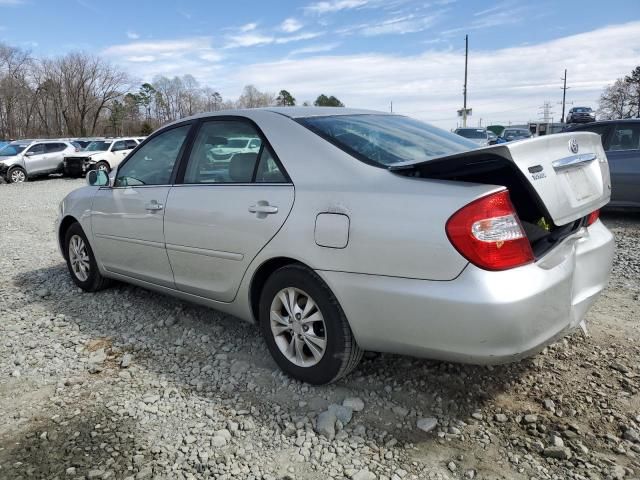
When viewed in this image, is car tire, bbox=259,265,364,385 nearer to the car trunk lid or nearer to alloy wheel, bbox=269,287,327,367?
alloy wheel, bbox=269,287,327,367

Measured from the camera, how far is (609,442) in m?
2.40

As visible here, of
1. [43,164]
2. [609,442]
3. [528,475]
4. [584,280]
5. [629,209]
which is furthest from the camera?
[43,164]

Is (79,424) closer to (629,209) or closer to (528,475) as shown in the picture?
(528,475)

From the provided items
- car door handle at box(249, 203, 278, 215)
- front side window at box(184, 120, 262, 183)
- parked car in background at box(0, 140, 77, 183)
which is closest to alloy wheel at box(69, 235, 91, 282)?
front side window at box(184, 120, 262, 183)

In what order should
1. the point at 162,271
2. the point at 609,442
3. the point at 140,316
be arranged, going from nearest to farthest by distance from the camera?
the point at 609,442 < the point at 162,271 < the point at 140,316

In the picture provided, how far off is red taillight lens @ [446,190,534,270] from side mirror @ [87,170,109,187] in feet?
10.7

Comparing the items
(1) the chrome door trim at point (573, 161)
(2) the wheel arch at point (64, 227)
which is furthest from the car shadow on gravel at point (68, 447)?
(2) the wheel arch at point (64, 227)

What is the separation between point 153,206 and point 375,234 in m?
1.99

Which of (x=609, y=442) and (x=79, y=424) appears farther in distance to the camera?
(x=79, y=424)

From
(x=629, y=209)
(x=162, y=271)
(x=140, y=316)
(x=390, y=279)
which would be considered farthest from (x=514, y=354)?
(x=629, y=209)

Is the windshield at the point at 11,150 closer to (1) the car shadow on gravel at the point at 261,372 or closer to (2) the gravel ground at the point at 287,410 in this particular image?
(1) the car shadow on gravel at the point at 261,372

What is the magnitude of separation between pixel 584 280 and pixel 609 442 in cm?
77

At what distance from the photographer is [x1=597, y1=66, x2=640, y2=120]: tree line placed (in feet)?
195

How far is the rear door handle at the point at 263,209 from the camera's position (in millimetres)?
2920
